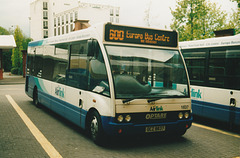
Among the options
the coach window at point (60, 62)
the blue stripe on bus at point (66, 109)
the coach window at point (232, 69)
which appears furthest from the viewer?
the coach window at point (60, 62)

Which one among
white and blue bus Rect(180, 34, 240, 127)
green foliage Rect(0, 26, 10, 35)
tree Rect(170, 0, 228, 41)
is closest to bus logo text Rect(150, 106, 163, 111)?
white and blue bus Rect(180, 34, 240, 127)

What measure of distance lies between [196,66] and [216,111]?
1.72 metres

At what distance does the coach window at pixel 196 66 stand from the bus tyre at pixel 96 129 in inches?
171

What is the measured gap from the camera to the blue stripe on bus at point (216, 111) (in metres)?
7.73

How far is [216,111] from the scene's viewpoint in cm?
836

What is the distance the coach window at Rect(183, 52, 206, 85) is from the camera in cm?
902

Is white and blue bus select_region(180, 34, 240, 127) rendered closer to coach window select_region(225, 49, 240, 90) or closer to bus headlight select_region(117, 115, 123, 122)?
coach window select_region(225, 49, 240, 90)

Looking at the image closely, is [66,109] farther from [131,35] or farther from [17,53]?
[17,53]

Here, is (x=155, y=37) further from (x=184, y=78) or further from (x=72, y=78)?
(x=72, y=78)

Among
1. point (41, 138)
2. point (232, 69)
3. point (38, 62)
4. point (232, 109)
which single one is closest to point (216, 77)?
point (232, 69)

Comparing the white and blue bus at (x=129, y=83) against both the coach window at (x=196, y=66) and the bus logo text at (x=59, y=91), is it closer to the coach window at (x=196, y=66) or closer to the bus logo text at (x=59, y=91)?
the bus logo text at (x=59, y=91)

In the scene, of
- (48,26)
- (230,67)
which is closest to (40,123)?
(230,67)

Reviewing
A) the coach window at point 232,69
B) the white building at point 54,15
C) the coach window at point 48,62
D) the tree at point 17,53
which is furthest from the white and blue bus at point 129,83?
the white building at point 54,15

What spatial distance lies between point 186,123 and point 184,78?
1.03m
